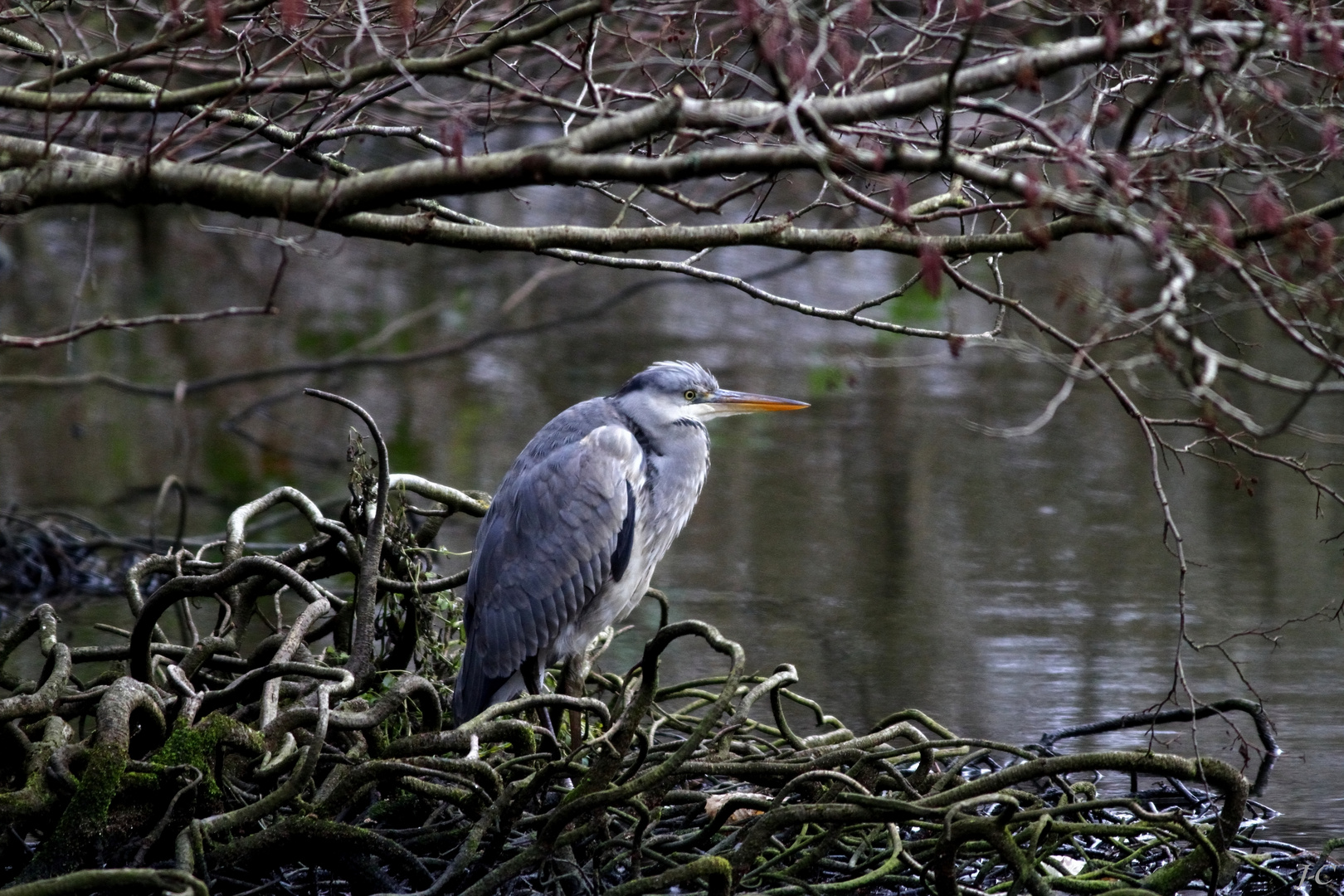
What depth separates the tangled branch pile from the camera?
10.1 ft

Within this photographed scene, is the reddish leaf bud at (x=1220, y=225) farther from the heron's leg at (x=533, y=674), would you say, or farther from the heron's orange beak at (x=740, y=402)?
the heron's leg at (x=533, y=674)

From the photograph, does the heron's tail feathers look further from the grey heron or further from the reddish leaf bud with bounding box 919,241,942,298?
the reddish leaf bud with bounding box 919,241,942,298

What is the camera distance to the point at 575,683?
4172 mm

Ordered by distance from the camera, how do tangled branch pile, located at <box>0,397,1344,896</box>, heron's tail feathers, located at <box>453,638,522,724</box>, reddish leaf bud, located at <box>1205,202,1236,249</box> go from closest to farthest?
reddish leaf bud, located at <box>1205,202,1236,249</box> → tangled branch pile, located at <box>0,397,1344,896</box> → heron's tail feathers, located at <box>453,638,522,724</box>

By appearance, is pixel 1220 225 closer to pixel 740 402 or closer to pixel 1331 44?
pixel 1331 44

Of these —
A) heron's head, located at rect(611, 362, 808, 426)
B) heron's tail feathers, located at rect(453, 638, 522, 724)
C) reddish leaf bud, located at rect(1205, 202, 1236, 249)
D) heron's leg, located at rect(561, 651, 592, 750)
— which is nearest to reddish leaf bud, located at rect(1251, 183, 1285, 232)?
reddish leaf bud, located at rect(1205, 202, 1236, 249)

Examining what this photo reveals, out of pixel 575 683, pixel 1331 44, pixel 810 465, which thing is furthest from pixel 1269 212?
pixel 810 465

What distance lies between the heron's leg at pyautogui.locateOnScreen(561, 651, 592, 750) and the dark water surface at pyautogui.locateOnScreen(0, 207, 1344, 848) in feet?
3.67

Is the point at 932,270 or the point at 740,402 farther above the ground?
Result: the point at 932,270

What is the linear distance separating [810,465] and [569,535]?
4.82 meters

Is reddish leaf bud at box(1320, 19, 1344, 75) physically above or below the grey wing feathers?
above

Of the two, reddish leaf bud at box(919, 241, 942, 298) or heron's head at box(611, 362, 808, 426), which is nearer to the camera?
reddish leaf bud at box(919, 241, 942, 298)

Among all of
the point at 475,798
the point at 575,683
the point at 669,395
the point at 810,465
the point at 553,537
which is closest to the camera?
the point at 475,798

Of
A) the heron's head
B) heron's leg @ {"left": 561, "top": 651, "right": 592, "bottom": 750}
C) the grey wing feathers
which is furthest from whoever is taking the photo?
the heron's head
